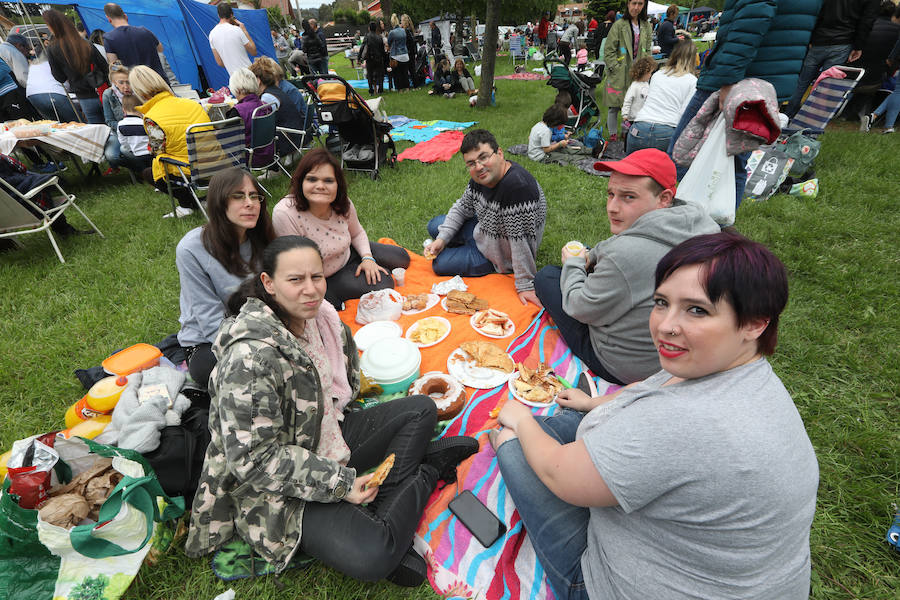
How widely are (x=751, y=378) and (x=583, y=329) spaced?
1879 mm

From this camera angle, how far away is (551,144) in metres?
7.23

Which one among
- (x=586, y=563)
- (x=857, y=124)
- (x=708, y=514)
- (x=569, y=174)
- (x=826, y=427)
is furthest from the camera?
(x=857, y=124)

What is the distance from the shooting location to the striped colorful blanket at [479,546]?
6.19 ft

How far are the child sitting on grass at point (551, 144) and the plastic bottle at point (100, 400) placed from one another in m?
6.71

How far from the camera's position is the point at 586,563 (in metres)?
1.58

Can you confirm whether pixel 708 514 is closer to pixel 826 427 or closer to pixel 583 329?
pixel 583 329

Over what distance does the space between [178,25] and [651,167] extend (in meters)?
15.1

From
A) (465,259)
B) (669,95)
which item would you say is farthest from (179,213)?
(669,95)

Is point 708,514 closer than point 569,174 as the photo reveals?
Yes

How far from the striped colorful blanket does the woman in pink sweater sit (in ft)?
6.18

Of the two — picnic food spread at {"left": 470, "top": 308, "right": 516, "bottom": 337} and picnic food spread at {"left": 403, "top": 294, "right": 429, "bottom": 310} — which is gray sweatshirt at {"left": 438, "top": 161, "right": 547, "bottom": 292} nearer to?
picnic food spread at {"left": 470, "top": 308, "right": 516, "bottom": 337}

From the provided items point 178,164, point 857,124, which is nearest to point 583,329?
point 178,164

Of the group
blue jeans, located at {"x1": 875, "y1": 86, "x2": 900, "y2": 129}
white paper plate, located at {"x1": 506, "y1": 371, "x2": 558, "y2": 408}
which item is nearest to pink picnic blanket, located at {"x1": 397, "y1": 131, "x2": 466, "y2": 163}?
white paper plate, located at {"x1": 506, "y1": 371, "x2": 558, "y2": 408}

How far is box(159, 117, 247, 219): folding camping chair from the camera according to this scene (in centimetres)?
493
